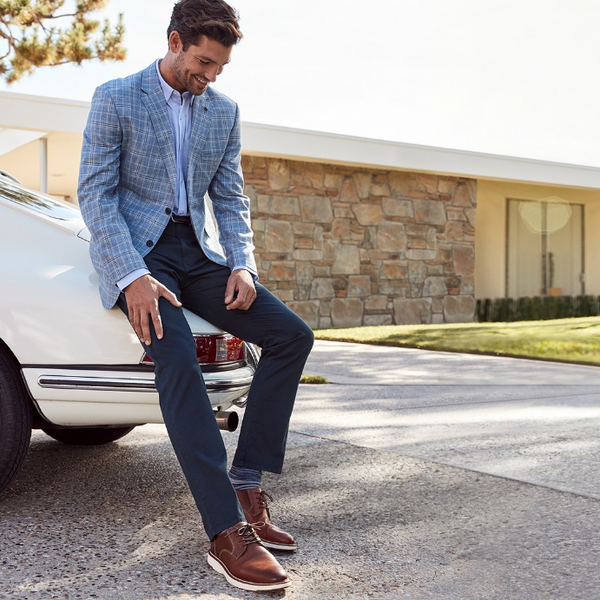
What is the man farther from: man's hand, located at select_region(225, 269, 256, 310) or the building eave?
the building eave

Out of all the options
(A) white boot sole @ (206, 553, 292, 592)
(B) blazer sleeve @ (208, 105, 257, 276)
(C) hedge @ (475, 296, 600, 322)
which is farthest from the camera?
(C) hedge @ (475, 296, 600, 322)

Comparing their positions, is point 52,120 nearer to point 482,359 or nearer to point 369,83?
point 482,359

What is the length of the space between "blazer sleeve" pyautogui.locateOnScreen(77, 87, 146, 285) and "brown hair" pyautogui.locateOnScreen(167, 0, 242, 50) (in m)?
0.36

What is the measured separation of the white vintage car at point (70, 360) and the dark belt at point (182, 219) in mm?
351

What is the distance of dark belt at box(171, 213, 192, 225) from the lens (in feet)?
10.3

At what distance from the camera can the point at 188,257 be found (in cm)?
312

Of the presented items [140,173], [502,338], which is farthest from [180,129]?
[502,338]

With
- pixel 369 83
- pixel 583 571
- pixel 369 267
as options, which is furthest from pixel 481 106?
pixel 583 571

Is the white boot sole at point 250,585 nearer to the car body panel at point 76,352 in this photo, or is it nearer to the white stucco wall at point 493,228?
the car body panel at point 76,352

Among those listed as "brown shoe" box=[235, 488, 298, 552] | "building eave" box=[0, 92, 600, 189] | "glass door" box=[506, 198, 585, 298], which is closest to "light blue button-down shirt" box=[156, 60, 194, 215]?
"brown shoe" box=[235, 488, 298, 552]

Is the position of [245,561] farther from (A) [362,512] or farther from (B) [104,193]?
(B) [104,193]

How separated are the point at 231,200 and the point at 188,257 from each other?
1.19 feet

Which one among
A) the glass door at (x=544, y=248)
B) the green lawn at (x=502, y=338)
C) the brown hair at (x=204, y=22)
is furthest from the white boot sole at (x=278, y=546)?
the glass door at (x=544, y=248)

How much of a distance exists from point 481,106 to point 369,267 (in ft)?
60.0
